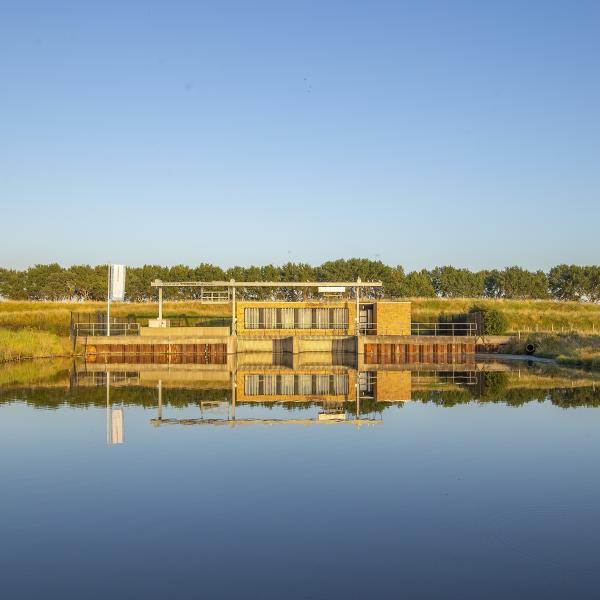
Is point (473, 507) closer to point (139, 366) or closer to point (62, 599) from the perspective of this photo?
point (62, 599)

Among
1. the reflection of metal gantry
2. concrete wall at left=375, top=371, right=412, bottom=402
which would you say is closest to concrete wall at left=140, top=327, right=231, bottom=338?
concrete wall at left=375, top=371, right=412, bottom=402

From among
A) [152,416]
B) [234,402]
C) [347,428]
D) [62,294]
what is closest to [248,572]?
[347,428]

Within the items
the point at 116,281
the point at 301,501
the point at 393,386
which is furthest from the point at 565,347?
the point at 301,501

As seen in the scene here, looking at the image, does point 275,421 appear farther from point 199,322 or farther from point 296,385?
point 199,322

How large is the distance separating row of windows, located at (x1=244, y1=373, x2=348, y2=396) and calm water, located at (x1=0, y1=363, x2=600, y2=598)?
18.1 ft

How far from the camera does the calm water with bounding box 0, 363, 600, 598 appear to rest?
897 cm

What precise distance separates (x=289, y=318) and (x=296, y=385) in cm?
2304

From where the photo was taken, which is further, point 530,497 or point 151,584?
point 530,497

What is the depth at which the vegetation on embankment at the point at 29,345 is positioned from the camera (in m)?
46.4

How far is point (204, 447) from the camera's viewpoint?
59.7ft

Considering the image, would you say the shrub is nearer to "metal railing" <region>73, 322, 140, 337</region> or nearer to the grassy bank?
the grassy bank

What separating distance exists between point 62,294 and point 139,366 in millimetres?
71667

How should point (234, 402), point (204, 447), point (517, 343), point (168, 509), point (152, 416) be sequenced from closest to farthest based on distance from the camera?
1. point (168, 509)
2. point (204, 447)
3. point (152, 416)
4. point (234, 402)
5. point (517, 343)

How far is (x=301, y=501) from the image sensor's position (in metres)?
12.5
